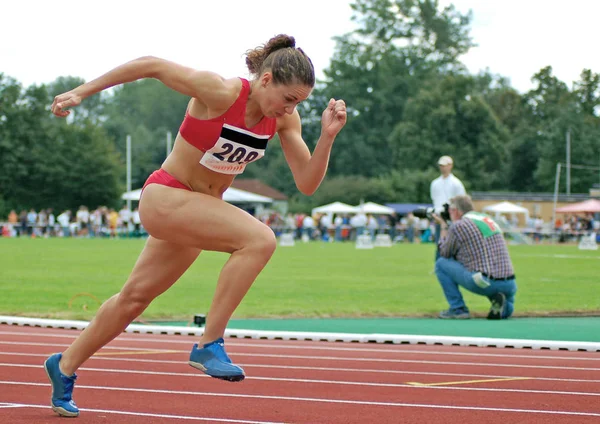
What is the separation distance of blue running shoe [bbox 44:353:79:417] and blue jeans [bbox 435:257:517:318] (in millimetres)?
7015

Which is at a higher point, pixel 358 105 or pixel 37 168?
pixel 358 105

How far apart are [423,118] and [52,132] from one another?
2891 centimetres

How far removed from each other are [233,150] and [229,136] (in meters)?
0.09

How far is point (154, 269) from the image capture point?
524 centimetres

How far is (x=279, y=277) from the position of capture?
64.7 ft

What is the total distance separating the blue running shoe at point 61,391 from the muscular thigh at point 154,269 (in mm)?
546

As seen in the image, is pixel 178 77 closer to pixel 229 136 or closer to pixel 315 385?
pixel 229 136

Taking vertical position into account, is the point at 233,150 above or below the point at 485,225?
above

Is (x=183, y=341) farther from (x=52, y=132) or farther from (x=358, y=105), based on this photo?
(x=358, y=105)

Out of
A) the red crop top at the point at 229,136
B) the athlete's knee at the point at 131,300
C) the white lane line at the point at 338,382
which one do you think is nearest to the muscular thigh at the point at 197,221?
the red crop top at the point at 229,136

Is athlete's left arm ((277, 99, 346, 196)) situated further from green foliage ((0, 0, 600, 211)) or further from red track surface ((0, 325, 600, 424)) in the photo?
green foliage ((0, 0, 600, 211))

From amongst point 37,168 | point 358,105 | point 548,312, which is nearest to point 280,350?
point 548,312

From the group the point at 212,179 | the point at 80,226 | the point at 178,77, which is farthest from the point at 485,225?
the point at 80,226

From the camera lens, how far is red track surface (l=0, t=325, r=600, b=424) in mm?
5430
